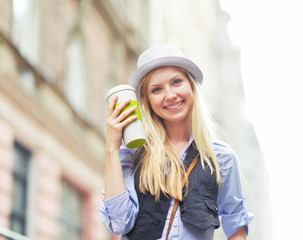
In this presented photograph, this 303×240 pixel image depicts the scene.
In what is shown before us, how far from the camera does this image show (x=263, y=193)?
5856cm

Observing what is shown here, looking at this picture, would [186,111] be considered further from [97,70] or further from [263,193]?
[263,193]

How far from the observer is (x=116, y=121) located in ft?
7.75

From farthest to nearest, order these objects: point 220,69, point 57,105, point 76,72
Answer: point 220,69
point 76,72
point 57,105

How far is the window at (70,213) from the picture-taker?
35.2 feet

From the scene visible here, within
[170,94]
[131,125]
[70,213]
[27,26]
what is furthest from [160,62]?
[70,213]

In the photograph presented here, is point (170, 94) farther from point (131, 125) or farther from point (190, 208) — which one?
point (190, 208)

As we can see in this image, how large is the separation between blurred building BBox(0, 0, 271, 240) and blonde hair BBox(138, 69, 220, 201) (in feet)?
12.9

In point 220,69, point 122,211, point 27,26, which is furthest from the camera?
point 220,69

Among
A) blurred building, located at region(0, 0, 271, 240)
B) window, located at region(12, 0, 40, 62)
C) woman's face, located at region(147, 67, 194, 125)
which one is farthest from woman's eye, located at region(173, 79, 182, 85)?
window, located at region(12, 0, 40, 62)

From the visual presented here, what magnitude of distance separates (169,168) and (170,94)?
28 cm

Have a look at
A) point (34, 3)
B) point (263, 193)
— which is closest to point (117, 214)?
point (34, 3)

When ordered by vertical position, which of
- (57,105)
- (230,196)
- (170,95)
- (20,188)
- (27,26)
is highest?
(27,26)

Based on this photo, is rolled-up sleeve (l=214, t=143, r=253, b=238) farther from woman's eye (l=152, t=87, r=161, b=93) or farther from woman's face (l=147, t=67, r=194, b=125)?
woman's eye (l=152, t=87, r=161, b=93)

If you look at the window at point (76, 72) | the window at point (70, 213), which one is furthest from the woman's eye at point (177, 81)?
the window at point (76, 72)
